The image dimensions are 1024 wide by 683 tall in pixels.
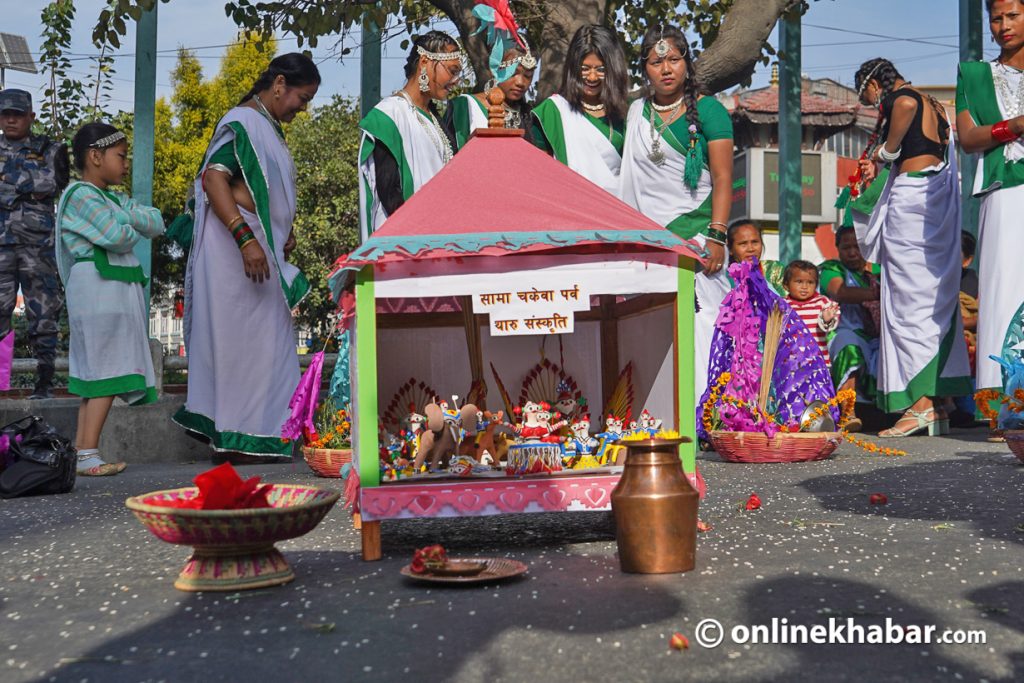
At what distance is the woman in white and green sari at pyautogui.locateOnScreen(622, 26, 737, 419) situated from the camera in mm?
6477

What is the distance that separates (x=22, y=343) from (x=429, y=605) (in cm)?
1410

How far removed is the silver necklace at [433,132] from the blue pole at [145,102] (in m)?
4.24

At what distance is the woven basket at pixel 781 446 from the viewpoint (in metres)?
6.76

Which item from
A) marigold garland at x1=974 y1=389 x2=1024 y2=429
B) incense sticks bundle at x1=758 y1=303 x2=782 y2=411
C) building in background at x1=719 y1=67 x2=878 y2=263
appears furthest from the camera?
building in background at x1=719 y1=67 x2=878 y2=263

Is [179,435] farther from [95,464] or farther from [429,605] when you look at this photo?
[429,605]

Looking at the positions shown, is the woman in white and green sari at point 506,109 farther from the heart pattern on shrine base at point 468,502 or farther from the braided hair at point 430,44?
the heart pattern on shrine base at point 468,502

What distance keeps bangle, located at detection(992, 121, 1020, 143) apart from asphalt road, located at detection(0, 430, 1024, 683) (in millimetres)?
3066

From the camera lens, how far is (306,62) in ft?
24.4

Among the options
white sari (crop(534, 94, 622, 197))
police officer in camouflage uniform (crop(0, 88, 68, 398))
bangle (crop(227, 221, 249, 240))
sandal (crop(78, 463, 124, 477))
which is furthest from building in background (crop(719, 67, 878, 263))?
sandal (crop(78, 463, 124, 477))

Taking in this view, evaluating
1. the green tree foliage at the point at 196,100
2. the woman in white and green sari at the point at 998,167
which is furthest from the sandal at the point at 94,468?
the green tree foliage at the point at 196,100

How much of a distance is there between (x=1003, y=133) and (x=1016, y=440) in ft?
7.48

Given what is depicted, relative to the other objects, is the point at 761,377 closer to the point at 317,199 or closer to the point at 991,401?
the point at 991,401

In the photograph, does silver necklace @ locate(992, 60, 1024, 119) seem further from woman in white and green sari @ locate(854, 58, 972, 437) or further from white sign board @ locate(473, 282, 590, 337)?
white sign board @ locate(473, 282, 590, 337)

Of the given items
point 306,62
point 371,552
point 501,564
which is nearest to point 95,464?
point 306,62
